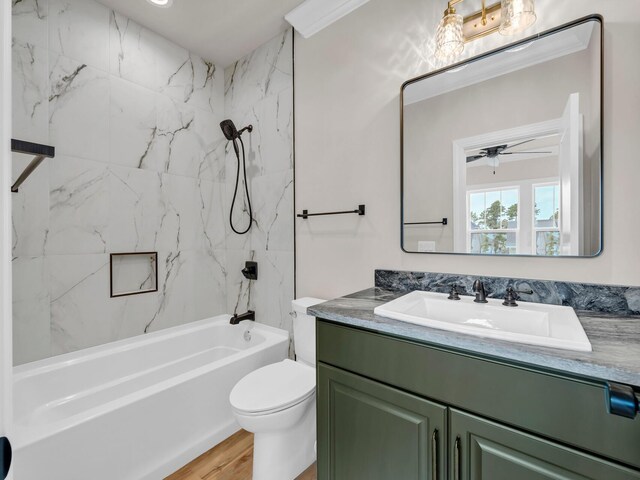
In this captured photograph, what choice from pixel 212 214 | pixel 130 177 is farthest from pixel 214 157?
pixel 130 177

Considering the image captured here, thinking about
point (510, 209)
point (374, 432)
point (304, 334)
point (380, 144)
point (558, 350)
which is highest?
point (380, 144)

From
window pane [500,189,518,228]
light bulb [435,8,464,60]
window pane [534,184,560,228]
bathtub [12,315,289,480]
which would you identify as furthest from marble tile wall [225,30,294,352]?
window pane [534,184,560,228]

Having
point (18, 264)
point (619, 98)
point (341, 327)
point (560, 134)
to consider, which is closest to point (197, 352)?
point (18, 264)

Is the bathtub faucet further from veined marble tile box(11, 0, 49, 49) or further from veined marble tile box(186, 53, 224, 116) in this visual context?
veined marble tile box(11, 0, 49, 49)

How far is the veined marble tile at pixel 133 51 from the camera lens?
1957 millimetres

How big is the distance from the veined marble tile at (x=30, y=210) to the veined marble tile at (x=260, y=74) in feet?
4.47

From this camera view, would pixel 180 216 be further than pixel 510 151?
Yes

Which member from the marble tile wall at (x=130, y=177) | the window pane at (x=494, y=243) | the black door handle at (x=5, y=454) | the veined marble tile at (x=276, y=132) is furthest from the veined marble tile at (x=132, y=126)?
the window pane at (x=494, y=243)

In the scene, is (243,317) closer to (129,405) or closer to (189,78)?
(129,405)

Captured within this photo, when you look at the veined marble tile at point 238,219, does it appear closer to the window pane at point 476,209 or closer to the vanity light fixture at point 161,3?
the vanity light fixture at point 161,3

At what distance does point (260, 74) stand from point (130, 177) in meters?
1.19

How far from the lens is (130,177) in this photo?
2037mm

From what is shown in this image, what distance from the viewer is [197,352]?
232 cm

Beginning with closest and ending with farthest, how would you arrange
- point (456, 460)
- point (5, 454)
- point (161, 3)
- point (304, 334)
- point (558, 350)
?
point (5, 454) → point (558, 350) → point (456, 460) → point (304, 334) → point (161, 3)
